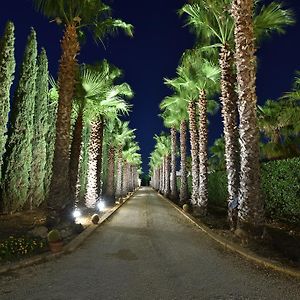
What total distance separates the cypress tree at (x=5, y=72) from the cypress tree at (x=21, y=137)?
1.12 metres

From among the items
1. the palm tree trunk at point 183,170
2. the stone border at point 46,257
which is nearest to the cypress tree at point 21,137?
the stone border at point 46,257

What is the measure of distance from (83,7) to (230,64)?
21.3 ft

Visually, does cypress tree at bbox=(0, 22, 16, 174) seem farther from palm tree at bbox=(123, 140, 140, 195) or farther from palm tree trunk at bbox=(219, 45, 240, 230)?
palm tree at bbox=(123, 140, 140, 195)

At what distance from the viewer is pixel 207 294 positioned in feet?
19.9

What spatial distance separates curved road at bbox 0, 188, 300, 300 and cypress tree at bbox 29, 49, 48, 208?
28.6 ft

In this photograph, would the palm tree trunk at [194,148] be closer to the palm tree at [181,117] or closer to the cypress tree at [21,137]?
the palm tree at [181,117]

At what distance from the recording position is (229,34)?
14891 mm

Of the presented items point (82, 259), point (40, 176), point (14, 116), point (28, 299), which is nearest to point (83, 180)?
point (40, 176)

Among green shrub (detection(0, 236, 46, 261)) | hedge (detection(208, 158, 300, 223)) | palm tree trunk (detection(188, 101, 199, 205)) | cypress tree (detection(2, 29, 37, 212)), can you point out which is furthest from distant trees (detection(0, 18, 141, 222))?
hedge (detection(208, 158, 300, 223))

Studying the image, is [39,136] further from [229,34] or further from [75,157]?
[229,34]

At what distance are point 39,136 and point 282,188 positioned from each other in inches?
500

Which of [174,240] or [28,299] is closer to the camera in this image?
[28,299]

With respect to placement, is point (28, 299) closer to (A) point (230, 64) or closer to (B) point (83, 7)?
(B) point (83, 7)

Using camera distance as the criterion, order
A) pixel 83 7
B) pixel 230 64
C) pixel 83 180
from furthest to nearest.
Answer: pixel 83 180
pixel 230 64
pixel 83 7
